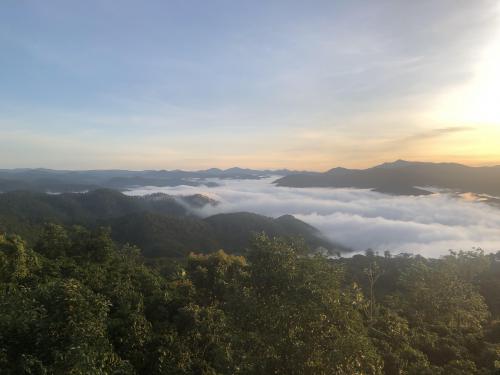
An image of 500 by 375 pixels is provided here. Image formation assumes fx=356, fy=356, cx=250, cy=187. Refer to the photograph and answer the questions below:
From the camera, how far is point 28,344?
17.8 meters

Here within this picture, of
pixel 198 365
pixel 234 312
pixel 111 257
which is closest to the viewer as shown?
pixel 234 312

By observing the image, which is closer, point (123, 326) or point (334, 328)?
point (334, 328)

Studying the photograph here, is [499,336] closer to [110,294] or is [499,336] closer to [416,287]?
[416,287]

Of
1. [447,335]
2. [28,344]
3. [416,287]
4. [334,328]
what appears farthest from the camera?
[416,287]

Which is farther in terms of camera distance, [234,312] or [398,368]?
[398,368]

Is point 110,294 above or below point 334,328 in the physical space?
below

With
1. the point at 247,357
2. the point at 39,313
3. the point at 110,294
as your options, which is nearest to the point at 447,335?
the point at 247,357

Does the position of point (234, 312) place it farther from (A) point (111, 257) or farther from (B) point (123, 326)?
(A) point (111, 257)

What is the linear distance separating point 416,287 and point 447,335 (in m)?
16.4

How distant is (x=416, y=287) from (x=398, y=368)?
33.7 m

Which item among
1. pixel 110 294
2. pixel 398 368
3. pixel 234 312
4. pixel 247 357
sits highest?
pixel 234 312

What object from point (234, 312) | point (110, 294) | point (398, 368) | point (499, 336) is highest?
point (234, 312)

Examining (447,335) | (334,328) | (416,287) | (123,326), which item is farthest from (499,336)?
(123,326)

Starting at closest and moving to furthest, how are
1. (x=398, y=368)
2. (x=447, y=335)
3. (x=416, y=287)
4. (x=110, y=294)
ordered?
(x=398, y=368) → (x=110, y=294) → (x=447, y=335) → (x=416, y=287)
